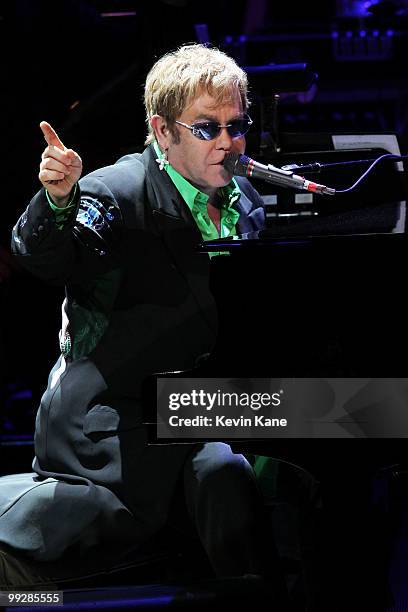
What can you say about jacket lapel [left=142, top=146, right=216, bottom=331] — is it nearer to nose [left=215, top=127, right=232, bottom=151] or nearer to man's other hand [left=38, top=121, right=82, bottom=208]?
nose [left=215, top=127, right=232, bottom=151]

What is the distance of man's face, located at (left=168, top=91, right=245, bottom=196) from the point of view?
2234 millimetres

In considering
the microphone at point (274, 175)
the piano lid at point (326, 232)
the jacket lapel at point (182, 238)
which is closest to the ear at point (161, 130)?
the jacket lapel at point (182, 238)

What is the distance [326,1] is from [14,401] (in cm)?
268

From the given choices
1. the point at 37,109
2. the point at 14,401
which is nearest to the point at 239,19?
the point at 37,109

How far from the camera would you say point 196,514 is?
216 cm

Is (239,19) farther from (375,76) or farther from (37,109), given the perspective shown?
(37,109)

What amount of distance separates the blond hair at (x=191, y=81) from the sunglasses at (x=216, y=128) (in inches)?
2.3

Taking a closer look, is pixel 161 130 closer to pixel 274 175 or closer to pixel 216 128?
pixel 216 128

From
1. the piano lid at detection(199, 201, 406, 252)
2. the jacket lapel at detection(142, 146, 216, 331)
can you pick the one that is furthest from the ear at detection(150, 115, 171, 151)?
the piano lid at detection(199, 201, 406, 252)

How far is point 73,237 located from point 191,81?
0.46 meters

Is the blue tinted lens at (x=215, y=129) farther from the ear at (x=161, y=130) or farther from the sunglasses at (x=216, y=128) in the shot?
the ear at (x=161, y=130)

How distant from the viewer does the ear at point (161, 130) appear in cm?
234

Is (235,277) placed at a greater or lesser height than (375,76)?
lesser

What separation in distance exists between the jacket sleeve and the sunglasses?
0.79 ft
